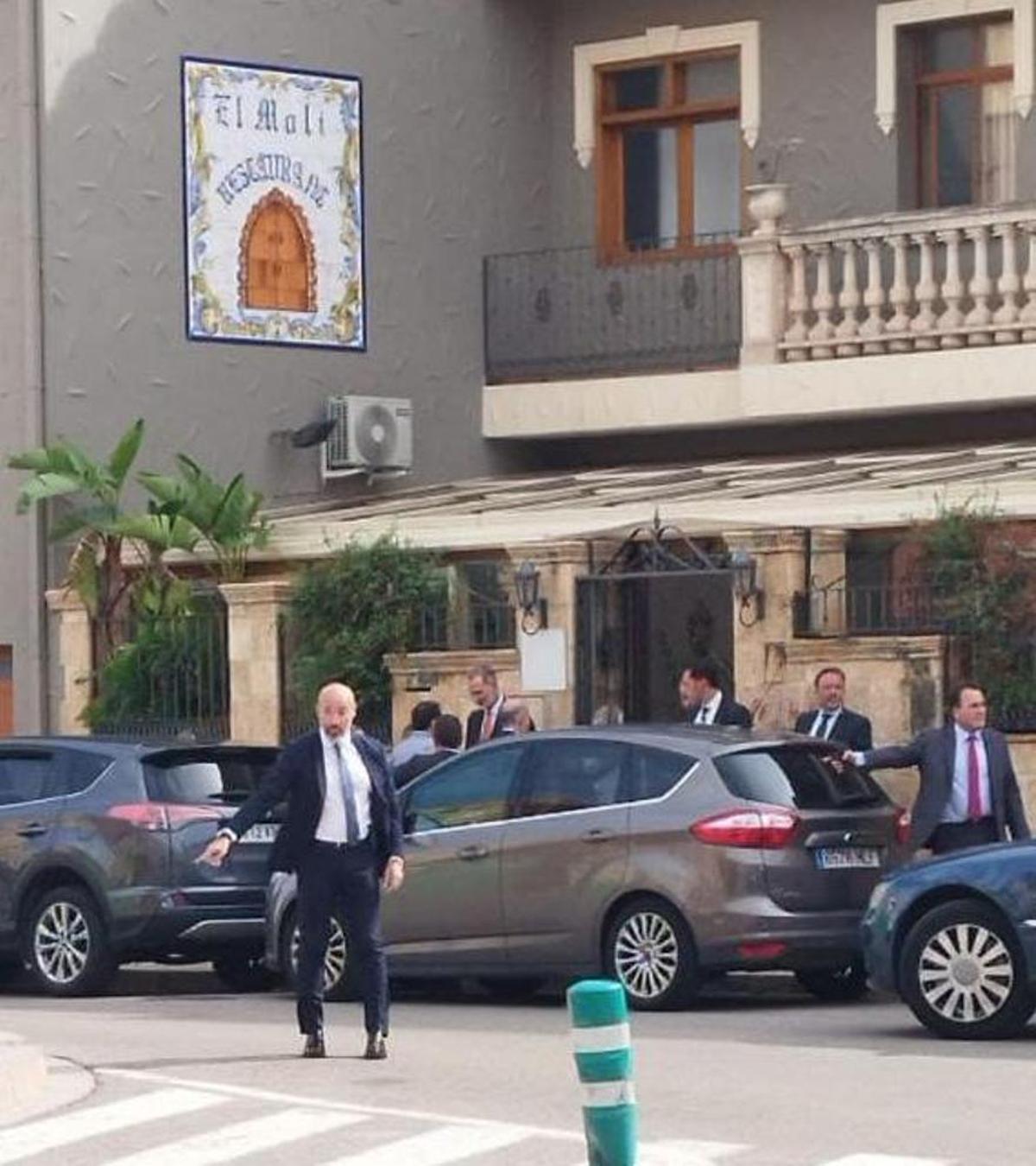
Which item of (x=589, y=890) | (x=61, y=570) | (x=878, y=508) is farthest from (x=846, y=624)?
(x=61, y=570)

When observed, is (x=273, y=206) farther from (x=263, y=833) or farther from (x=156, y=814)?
(x=156, y=814)

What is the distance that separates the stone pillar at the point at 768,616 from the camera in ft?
82.1

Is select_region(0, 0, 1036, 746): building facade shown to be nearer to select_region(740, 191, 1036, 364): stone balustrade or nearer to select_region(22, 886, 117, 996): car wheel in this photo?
select_region(740, 191, 1036, 364): stone balustrade

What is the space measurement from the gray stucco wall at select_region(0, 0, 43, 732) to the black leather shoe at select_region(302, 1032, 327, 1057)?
12.7 m

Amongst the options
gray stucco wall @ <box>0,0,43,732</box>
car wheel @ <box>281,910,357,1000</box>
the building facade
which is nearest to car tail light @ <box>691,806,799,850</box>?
car wheel @ <box>281,910,357,1000</box>

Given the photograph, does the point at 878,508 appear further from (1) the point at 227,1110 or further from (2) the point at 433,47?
(1) the point at 227,1110

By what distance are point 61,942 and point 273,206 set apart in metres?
10.6

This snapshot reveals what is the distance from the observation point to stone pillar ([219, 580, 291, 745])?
2797 centimetres

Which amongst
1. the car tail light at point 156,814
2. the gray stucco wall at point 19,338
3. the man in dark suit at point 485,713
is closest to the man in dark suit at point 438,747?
the man in dark suit at point 485,713

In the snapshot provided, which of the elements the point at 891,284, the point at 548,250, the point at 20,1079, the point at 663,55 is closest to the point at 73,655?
the point at 548,250

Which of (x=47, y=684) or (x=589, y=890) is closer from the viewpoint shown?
(x=589, y=890)

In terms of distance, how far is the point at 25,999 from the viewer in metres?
22.1

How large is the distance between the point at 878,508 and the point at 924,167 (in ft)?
20.5

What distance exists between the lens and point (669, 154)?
32.3 metres
